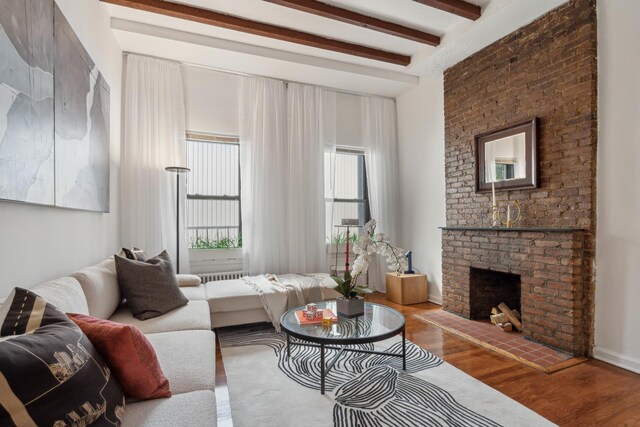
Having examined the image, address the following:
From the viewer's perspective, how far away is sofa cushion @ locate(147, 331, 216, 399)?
1396 millimetres

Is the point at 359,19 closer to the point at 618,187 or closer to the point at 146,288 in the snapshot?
the point at 618,187

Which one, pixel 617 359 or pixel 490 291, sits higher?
pixel 490 291

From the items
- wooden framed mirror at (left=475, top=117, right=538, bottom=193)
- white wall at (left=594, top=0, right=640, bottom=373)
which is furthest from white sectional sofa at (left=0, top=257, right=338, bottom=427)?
white wall at (left=594, top=0, right=640, bottom=373)

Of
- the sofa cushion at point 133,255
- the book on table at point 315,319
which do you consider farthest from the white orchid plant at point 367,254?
the sofa cushion at point 133,255

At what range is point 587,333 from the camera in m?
2.60

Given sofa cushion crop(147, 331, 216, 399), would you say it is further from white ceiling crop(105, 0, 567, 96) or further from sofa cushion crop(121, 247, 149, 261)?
white ceiling crop(105, 0, 567, 96)

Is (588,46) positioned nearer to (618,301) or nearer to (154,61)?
(618,301)

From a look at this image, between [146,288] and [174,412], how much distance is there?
143 cm

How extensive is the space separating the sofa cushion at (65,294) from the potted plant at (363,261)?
63.0 inches

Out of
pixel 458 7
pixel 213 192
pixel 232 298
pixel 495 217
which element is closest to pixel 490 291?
pixel 495 217

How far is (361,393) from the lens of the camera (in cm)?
206

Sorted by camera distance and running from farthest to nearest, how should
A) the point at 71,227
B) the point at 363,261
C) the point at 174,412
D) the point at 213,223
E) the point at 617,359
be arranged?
the point at 213,223
the point at 617,359
the point at 363,261
the point at 71,227
the point at 174,412

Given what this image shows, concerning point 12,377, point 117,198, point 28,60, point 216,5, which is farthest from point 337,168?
point 12,377

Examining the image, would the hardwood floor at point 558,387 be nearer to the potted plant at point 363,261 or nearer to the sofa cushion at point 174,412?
the sofa cushion at point 174,412
